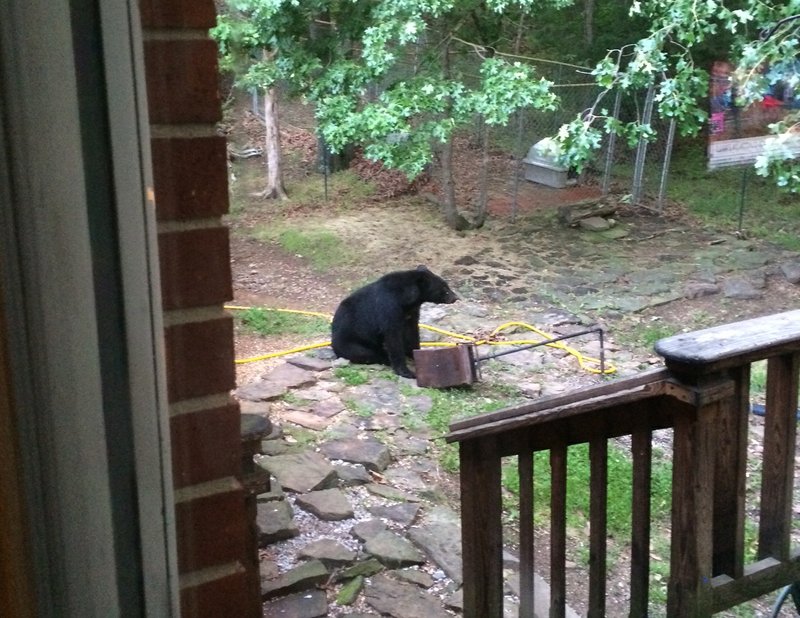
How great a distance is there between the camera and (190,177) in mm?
484

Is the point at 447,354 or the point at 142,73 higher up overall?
the point at 142,73

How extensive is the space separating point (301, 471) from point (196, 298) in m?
1.94

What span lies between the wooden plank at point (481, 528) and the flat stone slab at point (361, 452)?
1.16 metres

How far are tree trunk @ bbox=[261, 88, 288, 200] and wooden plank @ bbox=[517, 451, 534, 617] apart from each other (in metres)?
2.15

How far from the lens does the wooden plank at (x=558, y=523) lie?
4.25 ft

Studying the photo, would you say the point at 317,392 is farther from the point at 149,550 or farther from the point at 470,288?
the point at 149,550

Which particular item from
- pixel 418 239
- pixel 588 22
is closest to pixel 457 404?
pixel 588 22

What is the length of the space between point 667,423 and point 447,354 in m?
2.37

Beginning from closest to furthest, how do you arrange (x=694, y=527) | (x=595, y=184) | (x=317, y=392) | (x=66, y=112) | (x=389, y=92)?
(x=66, y=112) → (x=694, y=527) → (x=317, y=392) → (x=389, y=92) → (x=595, y=184)

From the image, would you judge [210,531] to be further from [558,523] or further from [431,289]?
[431,289]

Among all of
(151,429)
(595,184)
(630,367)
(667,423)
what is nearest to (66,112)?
(151,429)

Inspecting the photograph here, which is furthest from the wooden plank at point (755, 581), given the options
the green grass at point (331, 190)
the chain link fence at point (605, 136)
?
the green grass at point (331, 190)

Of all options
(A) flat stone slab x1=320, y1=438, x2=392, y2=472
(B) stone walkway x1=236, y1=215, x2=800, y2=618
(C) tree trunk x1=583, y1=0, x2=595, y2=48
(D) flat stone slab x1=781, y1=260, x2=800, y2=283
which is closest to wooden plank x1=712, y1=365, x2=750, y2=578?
(B) stone walkway x1=236, y1=215, x2=800, y2=618

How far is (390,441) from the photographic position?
2.84 m
